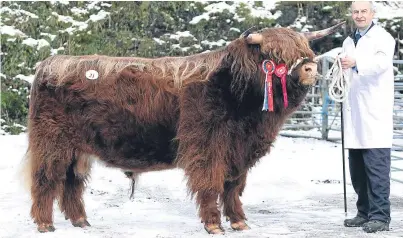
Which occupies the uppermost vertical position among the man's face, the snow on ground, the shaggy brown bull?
the man's face

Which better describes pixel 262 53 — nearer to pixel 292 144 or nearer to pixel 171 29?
pixel 292 144

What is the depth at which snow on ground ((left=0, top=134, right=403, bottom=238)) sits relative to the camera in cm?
563

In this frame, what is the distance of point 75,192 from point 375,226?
246cm

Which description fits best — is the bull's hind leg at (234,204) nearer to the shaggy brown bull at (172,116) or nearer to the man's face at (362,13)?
the shaggy brown bull at (172,116)

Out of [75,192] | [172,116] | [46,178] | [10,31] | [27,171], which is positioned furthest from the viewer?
[10,31]

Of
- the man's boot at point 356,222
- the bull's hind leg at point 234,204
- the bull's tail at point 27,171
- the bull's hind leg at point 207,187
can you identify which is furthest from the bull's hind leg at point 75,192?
the man's boot at point 356,222

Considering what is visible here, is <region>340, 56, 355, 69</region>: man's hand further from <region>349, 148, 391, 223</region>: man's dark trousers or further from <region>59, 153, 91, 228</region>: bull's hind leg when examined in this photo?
<region>59, 153, 91, 228</region>: bull's hind leg

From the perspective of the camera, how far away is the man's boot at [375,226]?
219 inches

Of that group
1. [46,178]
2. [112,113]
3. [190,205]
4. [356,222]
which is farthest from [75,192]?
[356,222]

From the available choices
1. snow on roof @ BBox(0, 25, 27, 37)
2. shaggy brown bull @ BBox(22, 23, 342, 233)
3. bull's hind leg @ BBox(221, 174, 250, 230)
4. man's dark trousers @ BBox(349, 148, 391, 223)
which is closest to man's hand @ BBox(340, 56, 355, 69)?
shaggy brown bull @ BBox(22, 23, 342, 233)

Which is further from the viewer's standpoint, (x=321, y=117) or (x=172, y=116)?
(x=321, y=117)

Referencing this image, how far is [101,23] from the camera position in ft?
47.1

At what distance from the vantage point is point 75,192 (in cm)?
607

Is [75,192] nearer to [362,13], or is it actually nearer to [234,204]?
[234,204]
